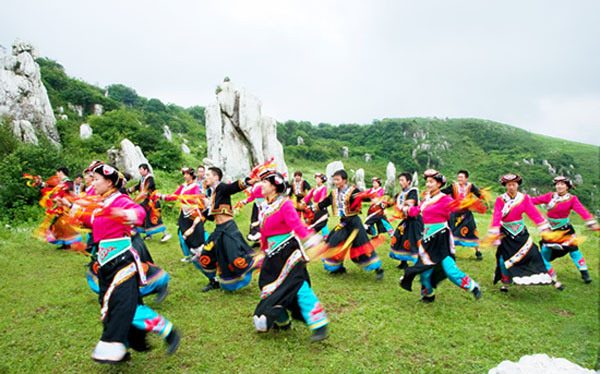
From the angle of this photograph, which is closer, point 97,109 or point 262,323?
point 262,323

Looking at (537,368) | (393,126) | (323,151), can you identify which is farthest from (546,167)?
(537,368)

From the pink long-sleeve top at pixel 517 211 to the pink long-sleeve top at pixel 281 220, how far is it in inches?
145

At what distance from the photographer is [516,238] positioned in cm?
532

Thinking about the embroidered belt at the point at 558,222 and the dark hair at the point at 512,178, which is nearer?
the dark hair at the point at 512,178

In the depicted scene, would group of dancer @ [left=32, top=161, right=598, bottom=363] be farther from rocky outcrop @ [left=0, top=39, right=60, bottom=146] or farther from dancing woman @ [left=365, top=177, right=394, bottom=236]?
rocky outcrop @ [left=0, top=39, right=60, bottom=146]

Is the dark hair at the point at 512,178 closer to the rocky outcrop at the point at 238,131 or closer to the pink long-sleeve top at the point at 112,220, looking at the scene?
the pink long-sleeve top at the point at 112,220

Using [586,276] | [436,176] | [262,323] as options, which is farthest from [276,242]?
[586,276]

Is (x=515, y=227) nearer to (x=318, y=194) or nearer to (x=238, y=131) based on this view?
(x=318, y=194)

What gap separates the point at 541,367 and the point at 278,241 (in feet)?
8.57

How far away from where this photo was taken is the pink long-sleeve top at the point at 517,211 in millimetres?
5297

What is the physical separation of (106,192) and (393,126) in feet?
295

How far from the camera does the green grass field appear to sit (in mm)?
3424

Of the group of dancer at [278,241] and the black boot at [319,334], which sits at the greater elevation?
the group of dancer at [278,241]

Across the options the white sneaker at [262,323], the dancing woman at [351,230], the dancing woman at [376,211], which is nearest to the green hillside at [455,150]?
the dancing woman at [376,211]
